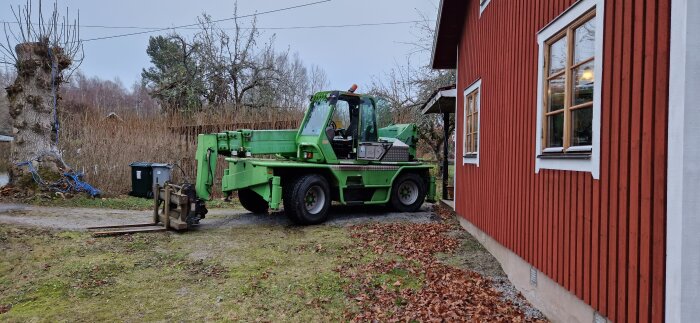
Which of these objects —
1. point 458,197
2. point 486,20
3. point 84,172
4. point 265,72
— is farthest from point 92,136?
point 265,72

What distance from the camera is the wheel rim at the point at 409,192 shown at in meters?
10.9

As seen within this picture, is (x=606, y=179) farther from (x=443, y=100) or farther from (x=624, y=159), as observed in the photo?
(x=443, y=100)

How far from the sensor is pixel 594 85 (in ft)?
11.5

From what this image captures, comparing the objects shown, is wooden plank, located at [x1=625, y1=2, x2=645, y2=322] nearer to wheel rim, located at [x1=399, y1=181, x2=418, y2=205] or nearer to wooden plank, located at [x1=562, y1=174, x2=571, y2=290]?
wooden plank, located at [x1=562, y1=174, x2=571, y2=290]

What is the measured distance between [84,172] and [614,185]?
502 inches

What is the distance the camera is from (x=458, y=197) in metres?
8.51

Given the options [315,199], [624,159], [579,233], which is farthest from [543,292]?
[315,199]

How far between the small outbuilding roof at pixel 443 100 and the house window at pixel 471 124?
1.31 m

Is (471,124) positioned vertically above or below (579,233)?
above

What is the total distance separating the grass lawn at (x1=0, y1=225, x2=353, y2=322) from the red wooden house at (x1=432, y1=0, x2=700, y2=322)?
2137 millimetres

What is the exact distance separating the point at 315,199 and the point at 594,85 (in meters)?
6.36

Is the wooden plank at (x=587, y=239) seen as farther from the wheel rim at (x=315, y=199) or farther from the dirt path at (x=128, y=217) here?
the wheel rim at (x=315, y=199)

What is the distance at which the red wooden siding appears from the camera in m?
2.78

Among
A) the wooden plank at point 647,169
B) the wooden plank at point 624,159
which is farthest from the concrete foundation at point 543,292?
the wooden plank at point 647,169
